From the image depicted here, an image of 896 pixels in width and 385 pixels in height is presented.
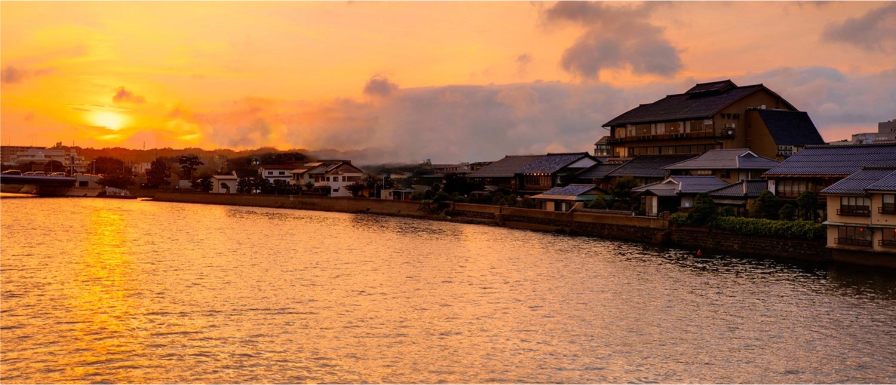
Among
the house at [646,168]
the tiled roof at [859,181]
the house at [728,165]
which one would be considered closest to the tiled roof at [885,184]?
the tiled roof at [859,181]

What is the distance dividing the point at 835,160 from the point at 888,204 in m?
11.1

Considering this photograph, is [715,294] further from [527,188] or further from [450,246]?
[527,188]

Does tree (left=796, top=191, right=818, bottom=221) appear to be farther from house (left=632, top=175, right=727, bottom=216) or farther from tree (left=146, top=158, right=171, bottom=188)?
tree (left=146, top=158, right=171, bottom=188)

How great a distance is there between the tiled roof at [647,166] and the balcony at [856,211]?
28.3 m

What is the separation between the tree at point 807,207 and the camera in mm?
45781

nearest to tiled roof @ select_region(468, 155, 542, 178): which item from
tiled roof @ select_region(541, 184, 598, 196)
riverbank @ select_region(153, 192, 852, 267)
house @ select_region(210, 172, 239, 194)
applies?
riverbank @ select_region(153, 192, 852, 267)

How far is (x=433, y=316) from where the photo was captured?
27.2 metres

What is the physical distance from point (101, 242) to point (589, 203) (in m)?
40.7

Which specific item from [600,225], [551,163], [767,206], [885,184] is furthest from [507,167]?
[885,184]

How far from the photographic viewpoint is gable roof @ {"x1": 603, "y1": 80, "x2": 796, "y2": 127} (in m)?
73.1

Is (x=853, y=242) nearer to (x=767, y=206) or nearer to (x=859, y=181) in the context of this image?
(x=859, y=181)

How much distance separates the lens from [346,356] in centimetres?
2181

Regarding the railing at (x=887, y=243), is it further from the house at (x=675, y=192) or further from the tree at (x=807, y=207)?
the house at (x=675, y=192)

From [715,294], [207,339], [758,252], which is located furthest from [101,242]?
[758,252]
